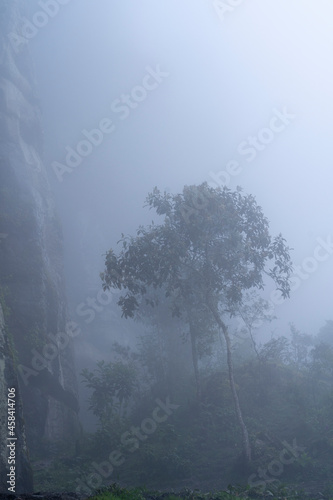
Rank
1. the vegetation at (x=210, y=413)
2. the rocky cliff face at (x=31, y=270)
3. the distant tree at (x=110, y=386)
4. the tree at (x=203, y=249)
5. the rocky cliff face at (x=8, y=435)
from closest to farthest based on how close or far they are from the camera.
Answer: the rocky cliff face at (x=8, y=435)
the vegetation at (x=210, y=413)
the tree at (x=203, y=249)
the distant tree at (x=110, y=386)
the rocky cliff face at (x=31, y=270)

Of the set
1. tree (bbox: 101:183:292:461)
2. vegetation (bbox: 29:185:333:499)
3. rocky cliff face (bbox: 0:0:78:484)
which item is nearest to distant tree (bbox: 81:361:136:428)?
vegetation (bbox: 29:185:333:499)

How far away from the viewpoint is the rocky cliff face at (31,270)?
76.4ft

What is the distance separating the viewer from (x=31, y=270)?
27203 millimetres

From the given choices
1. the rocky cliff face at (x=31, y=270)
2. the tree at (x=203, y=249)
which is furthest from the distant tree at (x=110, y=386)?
the tree at (x=203, y=249)

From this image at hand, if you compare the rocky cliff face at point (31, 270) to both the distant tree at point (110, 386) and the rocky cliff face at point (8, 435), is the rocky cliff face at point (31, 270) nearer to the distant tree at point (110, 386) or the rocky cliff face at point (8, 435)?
the distant tree at point (110, 386)

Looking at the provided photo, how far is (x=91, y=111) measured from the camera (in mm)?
78688

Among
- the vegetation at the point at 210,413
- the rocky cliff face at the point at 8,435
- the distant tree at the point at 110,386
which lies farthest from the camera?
the distant tree at the point at 110,386

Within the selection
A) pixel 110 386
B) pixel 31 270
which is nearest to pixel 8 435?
pixel 110 386

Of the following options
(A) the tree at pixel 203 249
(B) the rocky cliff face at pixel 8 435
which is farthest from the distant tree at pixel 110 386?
(B) the rocky cliff face at pixel 8 435

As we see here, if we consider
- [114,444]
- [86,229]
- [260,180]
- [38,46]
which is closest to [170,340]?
[114,444]

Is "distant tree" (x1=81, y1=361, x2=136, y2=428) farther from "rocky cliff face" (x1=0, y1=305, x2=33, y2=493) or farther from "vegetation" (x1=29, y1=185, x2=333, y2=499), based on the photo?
"rocky cliff face" (x1=0, y1=305, x2=33, y2=493)

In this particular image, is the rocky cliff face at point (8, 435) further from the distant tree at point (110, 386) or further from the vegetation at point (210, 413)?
the distant tree at point (110, 386)

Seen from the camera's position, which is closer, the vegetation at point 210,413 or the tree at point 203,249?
the vegetation at point 210,413

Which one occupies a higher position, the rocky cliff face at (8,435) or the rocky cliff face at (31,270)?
the rocky cliff face at (31,270)
